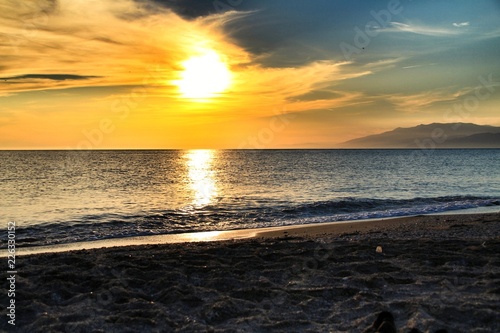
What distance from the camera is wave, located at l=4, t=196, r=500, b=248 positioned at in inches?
648

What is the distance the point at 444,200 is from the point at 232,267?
23835 mm

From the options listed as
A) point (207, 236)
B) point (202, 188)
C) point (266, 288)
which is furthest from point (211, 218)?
point (202, 188)

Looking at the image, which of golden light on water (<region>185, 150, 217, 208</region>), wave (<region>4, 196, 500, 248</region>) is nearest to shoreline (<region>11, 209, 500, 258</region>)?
wave (<region>4, 196, 500, 248</region>)

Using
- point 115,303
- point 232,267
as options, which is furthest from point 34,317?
point 232,267

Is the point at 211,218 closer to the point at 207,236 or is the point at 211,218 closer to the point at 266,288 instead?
the point at 207,236

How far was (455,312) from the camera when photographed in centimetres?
585

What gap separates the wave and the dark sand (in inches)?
250

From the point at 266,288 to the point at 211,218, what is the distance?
13.7 meters

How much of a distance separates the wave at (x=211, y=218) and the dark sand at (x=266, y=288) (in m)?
6.35

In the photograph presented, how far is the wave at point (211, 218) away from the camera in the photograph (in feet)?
54.0

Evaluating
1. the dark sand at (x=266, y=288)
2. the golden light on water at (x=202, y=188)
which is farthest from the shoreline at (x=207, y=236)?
the golden light on water at (x=202, y=188)

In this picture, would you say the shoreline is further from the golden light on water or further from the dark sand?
the golden light on water

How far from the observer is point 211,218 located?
68.0 feet

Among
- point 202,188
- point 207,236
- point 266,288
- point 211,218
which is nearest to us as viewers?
point 266,288
